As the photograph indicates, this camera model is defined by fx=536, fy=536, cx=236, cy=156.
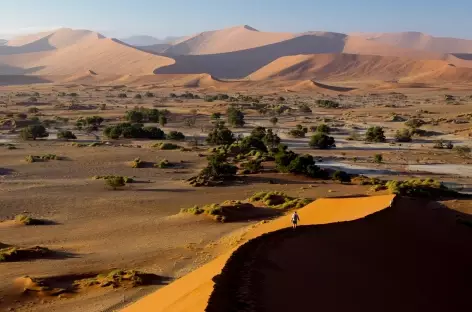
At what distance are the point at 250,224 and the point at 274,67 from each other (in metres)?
140

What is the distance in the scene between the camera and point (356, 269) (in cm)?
1095

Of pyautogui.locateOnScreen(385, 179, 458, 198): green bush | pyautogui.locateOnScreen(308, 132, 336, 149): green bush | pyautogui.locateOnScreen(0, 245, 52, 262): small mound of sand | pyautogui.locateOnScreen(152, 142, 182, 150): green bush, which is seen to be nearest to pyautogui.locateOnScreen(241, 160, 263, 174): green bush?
pyautogui.locateOnScreen(385, 179, 458, 198): green bush

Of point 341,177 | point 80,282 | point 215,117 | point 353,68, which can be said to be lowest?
point 80,282

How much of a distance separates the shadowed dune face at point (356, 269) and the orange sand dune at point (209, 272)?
0.31 metres

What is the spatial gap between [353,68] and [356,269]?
149 meters

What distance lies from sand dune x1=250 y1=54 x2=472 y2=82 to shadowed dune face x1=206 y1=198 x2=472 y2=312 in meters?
131

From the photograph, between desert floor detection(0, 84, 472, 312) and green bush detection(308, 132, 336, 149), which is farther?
green bush detection(308, 132, 336, 149)

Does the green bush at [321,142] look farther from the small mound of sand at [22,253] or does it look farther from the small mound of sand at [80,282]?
the small mound of sand at [80,282]

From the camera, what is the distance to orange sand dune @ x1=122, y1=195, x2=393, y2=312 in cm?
896

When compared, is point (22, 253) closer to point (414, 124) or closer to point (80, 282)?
point (80, 282)

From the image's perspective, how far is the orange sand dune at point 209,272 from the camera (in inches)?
353

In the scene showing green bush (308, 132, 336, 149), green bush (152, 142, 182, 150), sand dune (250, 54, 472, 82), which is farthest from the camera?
sand dune (250, 54, 472, 82)

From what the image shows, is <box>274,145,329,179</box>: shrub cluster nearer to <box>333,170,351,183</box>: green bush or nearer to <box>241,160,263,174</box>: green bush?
<box>241,160,263,174</box>: green bush

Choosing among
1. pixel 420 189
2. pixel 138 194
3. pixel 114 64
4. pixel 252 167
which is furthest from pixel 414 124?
pixel 114 64
